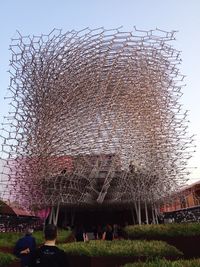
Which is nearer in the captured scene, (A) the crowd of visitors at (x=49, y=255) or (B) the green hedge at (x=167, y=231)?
(A) the crowd of visitors at (x=49, y=255)

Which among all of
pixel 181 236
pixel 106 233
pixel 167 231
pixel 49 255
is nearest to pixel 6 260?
pixel 49 255

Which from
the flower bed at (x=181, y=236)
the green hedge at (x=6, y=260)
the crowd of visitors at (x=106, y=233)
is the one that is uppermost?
the crowd of visitors at (x=106, y=233)

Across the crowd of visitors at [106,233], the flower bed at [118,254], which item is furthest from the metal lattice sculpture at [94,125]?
the flower bed at [118,254]

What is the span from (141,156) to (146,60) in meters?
7.74

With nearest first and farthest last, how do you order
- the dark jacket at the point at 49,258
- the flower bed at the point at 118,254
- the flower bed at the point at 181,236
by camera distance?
1. the dark jacket at the point at 49,258
2. the flower bed at the point at 118,254
3. the flower bed at the point at 181,236

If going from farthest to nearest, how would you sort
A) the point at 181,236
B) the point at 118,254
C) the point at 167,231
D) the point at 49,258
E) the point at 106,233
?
1. the point at 106,233
2. the point at 167,231
3. the point at 181,236
4. the point at 118,254
5. the point at 49,258

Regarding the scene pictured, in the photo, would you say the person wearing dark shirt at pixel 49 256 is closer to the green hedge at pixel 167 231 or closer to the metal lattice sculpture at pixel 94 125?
the green hedge at pixel 167 231

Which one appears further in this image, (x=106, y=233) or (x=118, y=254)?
(x=106, y=233)

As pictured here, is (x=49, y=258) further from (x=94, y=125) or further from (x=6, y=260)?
(x=94, y=125)

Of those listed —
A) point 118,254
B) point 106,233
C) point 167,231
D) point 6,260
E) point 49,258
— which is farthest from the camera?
point 106,233

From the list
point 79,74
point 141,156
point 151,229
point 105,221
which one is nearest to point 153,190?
point 141,156

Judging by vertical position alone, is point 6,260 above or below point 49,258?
above

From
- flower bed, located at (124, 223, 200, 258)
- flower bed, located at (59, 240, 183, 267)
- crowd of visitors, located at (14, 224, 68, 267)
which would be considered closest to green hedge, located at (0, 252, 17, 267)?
flower bed, located at (59, 240, 183, 267)

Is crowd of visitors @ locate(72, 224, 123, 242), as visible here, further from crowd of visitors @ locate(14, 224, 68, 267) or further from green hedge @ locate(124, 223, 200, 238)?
crowd of visitors @ locate(14, 224, 68, 267)
